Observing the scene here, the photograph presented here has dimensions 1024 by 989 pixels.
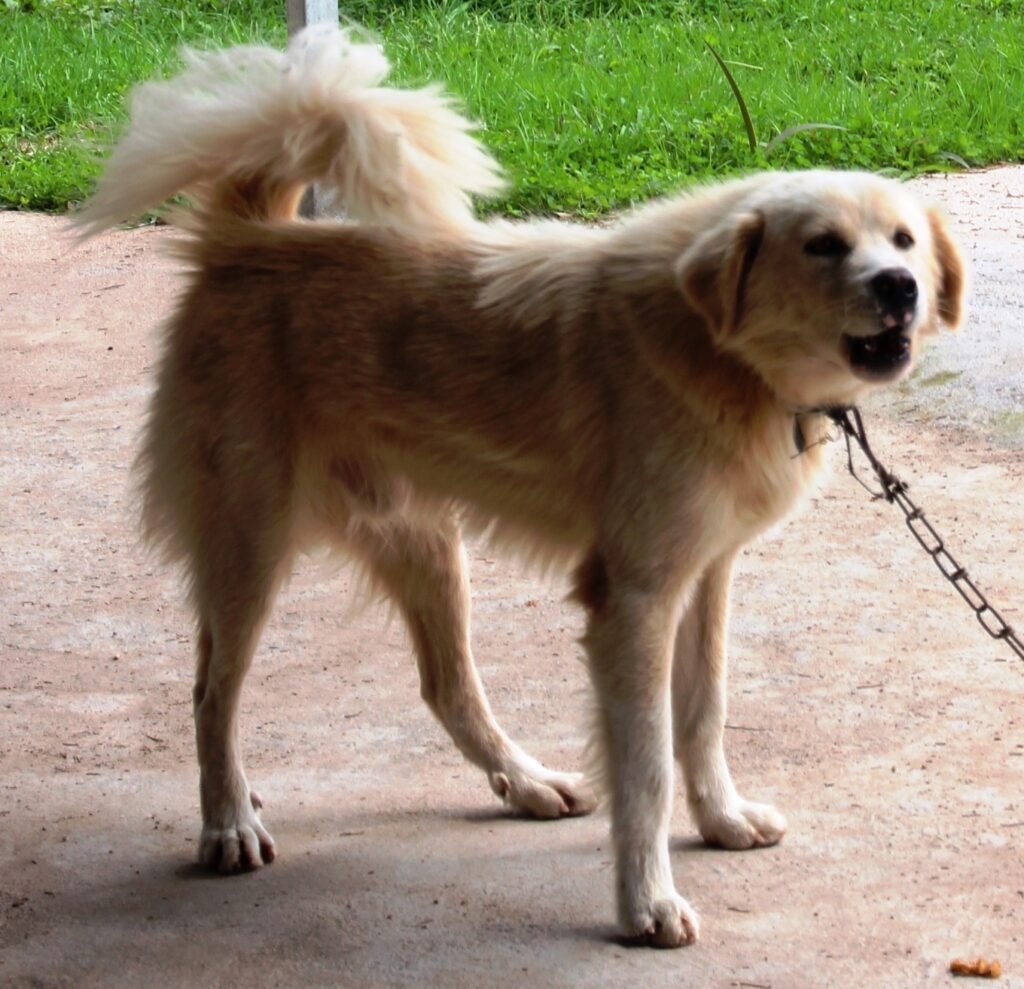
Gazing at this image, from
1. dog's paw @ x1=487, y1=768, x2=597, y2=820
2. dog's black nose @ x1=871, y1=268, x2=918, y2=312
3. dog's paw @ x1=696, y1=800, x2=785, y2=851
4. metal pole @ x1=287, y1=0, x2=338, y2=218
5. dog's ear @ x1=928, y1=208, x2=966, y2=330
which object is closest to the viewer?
dog's black nose @ x1=871, y1=268, x2=918, y2=312

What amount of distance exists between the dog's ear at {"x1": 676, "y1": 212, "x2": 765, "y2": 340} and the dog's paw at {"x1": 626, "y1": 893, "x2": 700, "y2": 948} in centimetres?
114

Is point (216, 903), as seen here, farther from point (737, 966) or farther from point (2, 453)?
point (2, 453)

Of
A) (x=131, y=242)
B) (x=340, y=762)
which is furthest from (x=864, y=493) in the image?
(x=131, y=242)

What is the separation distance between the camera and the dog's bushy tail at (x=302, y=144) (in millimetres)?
3793

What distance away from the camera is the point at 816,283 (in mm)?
3229

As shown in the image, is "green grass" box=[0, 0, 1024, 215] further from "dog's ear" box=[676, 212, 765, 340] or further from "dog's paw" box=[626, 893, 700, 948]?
"dog's paw" box=[626, 893, 700, 948]

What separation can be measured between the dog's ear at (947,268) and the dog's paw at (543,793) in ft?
4.61

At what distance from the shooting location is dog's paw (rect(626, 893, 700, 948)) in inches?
132

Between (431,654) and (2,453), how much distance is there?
3.09 meters

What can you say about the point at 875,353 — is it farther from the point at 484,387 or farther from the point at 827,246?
the point at 484,387

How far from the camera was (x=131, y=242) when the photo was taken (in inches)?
358

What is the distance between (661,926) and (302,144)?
1.88 m

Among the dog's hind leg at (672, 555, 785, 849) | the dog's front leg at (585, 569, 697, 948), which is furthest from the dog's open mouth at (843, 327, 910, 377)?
the dog's hind leg at (672, 555, 785, 849)

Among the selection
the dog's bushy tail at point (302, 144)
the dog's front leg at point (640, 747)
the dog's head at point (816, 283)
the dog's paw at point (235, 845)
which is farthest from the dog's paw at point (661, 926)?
the dog's bushy tail at point (302, 144)
